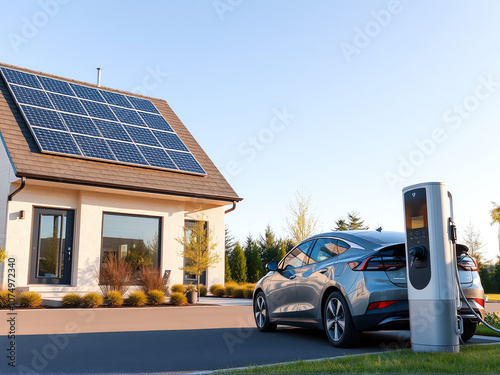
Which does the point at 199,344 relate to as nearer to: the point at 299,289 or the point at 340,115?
the point at 299,289

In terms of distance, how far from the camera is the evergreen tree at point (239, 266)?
83.6ft

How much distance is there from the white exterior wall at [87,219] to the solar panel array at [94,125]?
1.10 m

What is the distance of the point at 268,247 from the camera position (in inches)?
1163

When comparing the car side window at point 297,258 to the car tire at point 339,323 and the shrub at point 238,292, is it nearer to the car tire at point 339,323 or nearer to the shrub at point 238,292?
the car tire at point 339,323

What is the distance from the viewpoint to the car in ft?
20.1

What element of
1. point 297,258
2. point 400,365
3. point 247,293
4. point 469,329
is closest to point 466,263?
point 469,329

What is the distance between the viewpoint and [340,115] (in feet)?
38.1

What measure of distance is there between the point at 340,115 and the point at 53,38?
666 cm

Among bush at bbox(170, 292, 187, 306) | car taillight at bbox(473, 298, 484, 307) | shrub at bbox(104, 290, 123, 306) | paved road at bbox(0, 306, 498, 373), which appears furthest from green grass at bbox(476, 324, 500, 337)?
shrub at bbox(104, 290, 123, 306)

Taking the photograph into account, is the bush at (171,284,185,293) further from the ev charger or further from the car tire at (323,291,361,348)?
the ev charger

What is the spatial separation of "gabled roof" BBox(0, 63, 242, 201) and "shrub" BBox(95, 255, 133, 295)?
235 centimetres

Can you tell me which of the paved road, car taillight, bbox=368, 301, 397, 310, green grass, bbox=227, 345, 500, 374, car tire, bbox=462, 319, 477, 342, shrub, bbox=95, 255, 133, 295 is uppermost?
shrub, bbox=95, 255, 133, 295

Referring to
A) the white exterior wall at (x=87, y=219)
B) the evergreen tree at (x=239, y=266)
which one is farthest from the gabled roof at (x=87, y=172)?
the evergreen tree at (x=239, y=266)

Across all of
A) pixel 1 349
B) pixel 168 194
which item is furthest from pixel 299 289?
pixel 168 194
